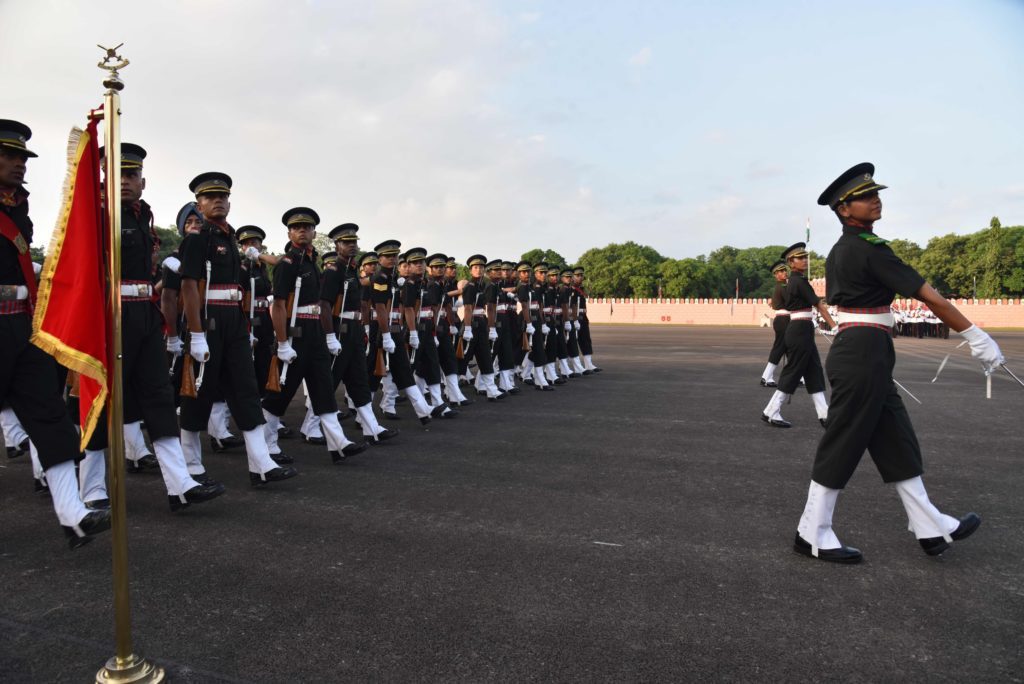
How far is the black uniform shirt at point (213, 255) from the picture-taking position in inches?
196

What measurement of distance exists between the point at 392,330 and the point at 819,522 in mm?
5605

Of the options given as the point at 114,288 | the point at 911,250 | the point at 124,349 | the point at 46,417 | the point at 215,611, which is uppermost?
the point at 911,250

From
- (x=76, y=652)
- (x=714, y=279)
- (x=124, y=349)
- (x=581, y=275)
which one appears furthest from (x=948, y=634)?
(x=714, y=279)

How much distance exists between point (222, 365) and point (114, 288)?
115 inches

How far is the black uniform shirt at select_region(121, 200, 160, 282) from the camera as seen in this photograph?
450cm

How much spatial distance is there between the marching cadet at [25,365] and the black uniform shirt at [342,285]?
2801 mm

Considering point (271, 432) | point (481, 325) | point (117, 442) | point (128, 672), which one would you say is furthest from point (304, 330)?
point (481, 325)

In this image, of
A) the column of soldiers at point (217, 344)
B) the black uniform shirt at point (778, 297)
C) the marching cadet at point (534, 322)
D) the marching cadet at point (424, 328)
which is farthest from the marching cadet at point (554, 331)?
the black uniform shirt at point (778, 297)

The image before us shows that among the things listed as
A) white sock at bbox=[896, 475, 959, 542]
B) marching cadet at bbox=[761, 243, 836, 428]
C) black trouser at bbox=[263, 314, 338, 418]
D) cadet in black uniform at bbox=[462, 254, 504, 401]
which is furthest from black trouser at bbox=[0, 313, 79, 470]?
marching cadet at bbox=[761, 243, 836, 428]

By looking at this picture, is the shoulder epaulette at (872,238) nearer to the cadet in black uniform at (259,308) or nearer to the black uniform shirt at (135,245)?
the black uniform shirt at (135,245)

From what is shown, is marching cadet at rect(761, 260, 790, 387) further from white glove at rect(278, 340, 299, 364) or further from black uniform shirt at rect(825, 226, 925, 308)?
white glove at rect(278, 340, 299, 364)

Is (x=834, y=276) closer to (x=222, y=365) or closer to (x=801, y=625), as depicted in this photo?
(x=801, y=625)

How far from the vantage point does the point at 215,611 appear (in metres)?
3.04

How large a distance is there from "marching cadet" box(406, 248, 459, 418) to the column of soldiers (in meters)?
0.02
